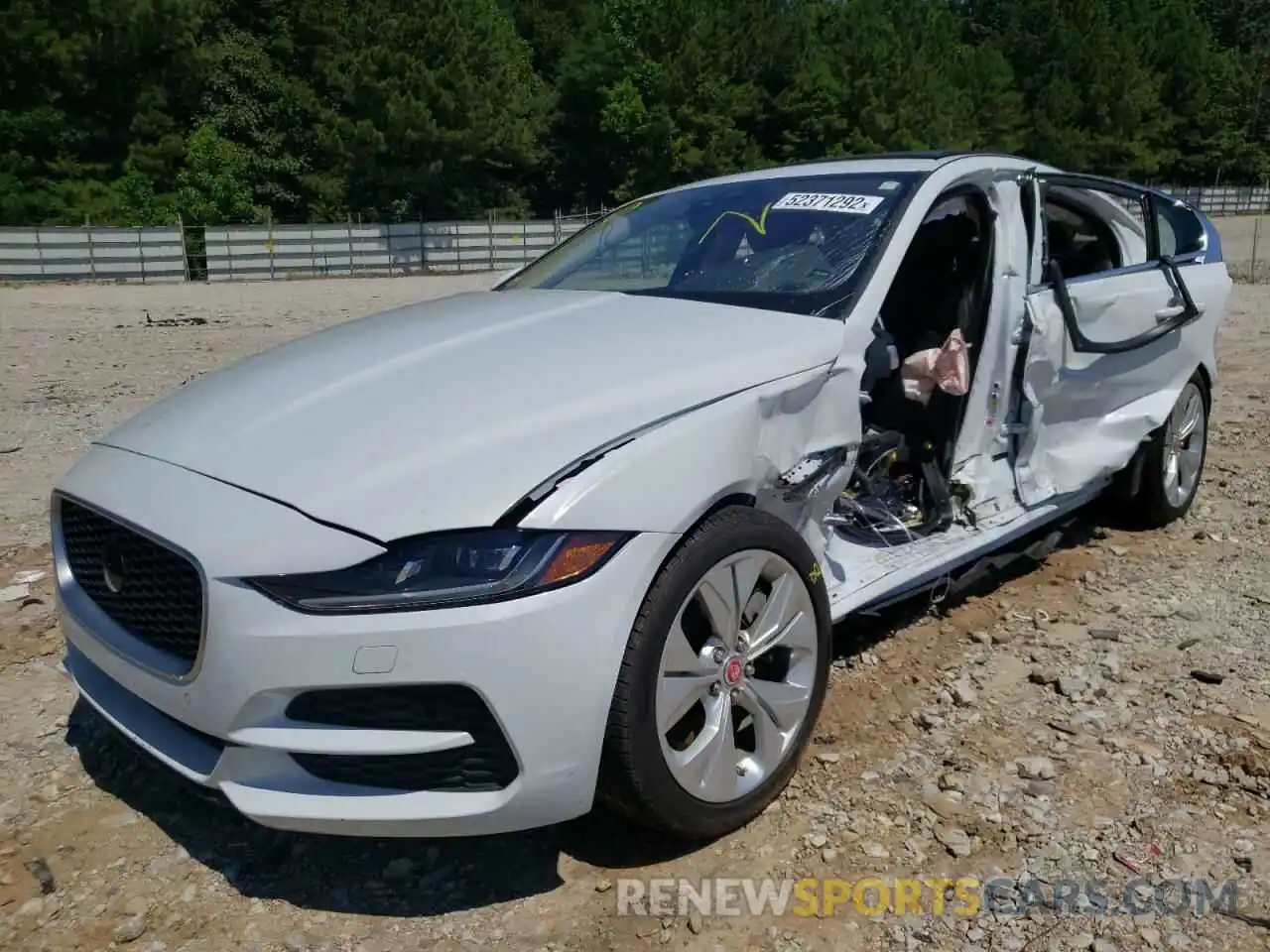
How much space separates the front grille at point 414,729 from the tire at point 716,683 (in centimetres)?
25

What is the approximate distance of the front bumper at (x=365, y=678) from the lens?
1987 millimetres

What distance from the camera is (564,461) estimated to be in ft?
7.11

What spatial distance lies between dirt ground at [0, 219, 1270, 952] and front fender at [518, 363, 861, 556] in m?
0.74

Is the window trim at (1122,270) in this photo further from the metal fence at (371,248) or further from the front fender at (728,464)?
the metal fence at (371,248)

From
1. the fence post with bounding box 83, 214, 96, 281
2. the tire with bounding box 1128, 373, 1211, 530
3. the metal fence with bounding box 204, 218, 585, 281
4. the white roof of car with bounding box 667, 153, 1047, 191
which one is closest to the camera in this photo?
the white roof of car with bounding box 667, 153, 1047, 191

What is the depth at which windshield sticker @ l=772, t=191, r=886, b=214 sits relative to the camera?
332 centimetres

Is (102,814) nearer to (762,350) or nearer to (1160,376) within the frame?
(762,350)

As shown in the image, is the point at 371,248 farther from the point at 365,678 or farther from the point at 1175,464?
the point at 365,678

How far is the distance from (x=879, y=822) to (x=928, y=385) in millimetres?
1709

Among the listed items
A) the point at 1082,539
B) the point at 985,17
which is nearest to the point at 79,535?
the point at 1082,539

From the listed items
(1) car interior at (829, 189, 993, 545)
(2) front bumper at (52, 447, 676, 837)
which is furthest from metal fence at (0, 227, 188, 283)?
(2) front bumper at (52, 447, 676, 837)

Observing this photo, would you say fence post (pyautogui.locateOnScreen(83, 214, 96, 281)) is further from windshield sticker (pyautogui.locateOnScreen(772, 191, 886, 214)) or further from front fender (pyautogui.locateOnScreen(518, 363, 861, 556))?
front fender (pyautogui.locateOnScreen(518, 363, 861, 556))

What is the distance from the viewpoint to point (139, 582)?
7.44 feet

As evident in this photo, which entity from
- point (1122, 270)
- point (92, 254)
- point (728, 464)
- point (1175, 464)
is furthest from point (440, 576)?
point (92, 254)
